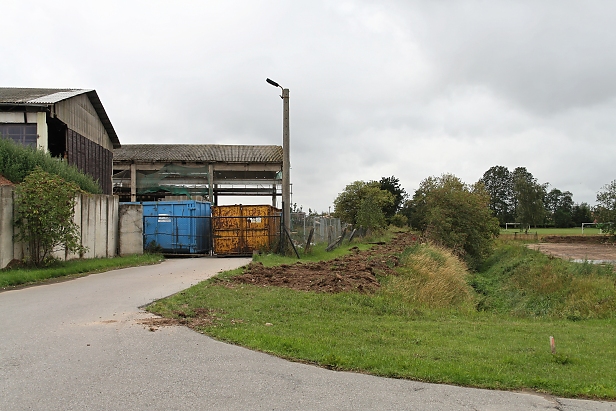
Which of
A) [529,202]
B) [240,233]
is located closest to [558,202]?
[529,202]

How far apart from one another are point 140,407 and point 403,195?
79.8 m

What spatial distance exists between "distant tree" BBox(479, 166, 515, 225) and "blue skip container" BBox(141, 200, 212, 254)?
93.1 meters

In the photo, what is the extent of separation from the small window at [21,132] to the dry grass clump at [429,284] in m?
17.5

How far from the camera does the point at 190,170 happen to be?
154 feet

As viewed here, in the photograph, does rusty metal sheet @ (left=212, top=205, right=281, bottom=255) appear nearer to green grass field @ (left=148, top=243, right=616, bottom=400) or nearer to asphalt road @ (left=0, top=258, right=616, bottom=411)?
green grass field @ (left=148, top=243, right=616, bottom=400)

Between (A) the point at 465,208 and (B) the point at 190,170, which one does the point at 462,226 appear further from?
(B) the point at 190,170

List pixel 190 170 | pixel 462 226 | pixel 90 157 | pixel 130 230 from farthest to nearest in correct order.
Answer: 1. pixel 190 170
2. pixel 462 226
3. pixel 90 157
4. pixel 130 230

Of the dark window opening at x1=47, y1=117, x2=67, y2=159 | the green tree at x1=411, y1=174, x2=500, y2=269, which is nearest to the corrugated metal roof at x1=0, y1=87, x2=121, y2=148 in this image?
the dark window opening at x1=47, y1=117, x2=67, y2=159

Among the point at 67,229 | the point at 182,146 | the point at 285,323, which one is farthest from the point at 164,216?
the point at 182,146

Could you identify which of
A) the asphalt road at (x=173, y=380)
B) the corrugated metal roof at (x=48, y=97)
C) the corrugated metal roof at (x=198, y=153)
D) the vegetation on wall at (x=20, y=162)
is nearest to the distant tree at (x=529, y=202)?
the corrugated metal roof at (x=198, y=153)

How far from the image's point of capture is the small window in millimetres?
23422

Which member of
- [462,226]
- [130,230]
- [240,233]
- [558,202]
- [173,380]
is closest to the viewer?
[173,380]

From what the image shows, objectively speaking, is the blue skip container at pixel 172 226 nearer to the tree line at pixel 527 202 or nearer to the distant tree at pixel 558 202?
the tree line at pixel 527 202

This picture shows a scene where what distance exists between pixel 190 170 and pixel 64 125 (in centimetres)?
2169
